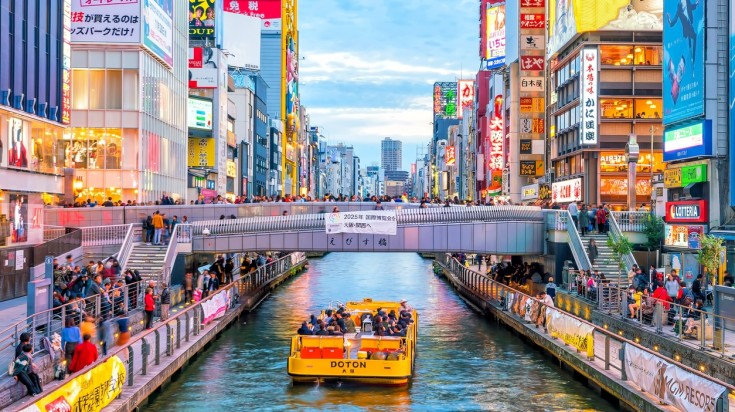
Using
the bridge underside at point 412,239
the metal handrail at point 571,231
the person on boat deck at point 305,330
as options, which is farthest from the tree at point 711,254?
the person on boat deck at point 305,330

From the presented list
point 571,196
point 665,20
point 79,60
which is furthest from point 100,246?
point 571,196

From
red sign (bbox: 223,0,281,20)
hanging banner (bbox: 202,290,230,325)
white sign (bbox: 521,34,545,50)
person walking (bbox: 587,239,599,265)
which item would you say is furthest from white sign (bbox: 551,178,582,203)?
red sign (bbox: 223,0,281,20)

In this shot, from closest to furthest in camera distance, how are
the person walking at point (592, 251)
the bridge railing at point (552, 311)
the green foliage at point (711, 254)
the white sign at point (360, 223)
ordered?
1. the bridge railing at point (552, 311)
2. the green foliage at point (711, 254)
3. the person walking at point (592, 251)
4. the white sign at point (360, 223)

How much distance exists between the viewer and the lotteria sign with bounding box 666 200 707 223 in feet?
162

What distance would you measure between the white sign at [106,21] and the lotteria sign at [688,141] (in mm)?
40567

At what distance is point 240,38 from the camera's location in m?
159

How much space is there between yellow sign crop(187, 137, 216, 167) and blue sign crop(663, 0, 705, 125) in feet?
207

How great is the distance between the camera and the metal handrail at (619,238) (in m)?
44.8

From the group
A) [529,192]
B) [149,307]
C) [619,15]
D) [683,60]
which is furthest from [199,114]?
[149,307]

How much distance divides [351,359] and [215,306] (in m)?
14.3

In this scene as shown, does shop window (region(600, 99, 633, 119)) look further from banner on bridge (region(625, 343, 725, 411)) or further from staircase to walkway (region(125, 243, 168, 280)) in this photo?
banner on bridge (region(625, 343, 725, 411))

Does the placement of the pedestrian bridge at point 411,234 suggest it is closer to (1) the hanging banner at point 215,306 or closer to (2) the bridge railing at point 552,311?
(2) the bridge railing at point 552,311

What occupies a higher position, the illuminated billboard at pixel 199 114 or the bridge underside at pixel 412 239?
the illuminated billboard at pixel 199 114

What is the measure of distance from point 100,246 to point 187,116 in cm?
4895
